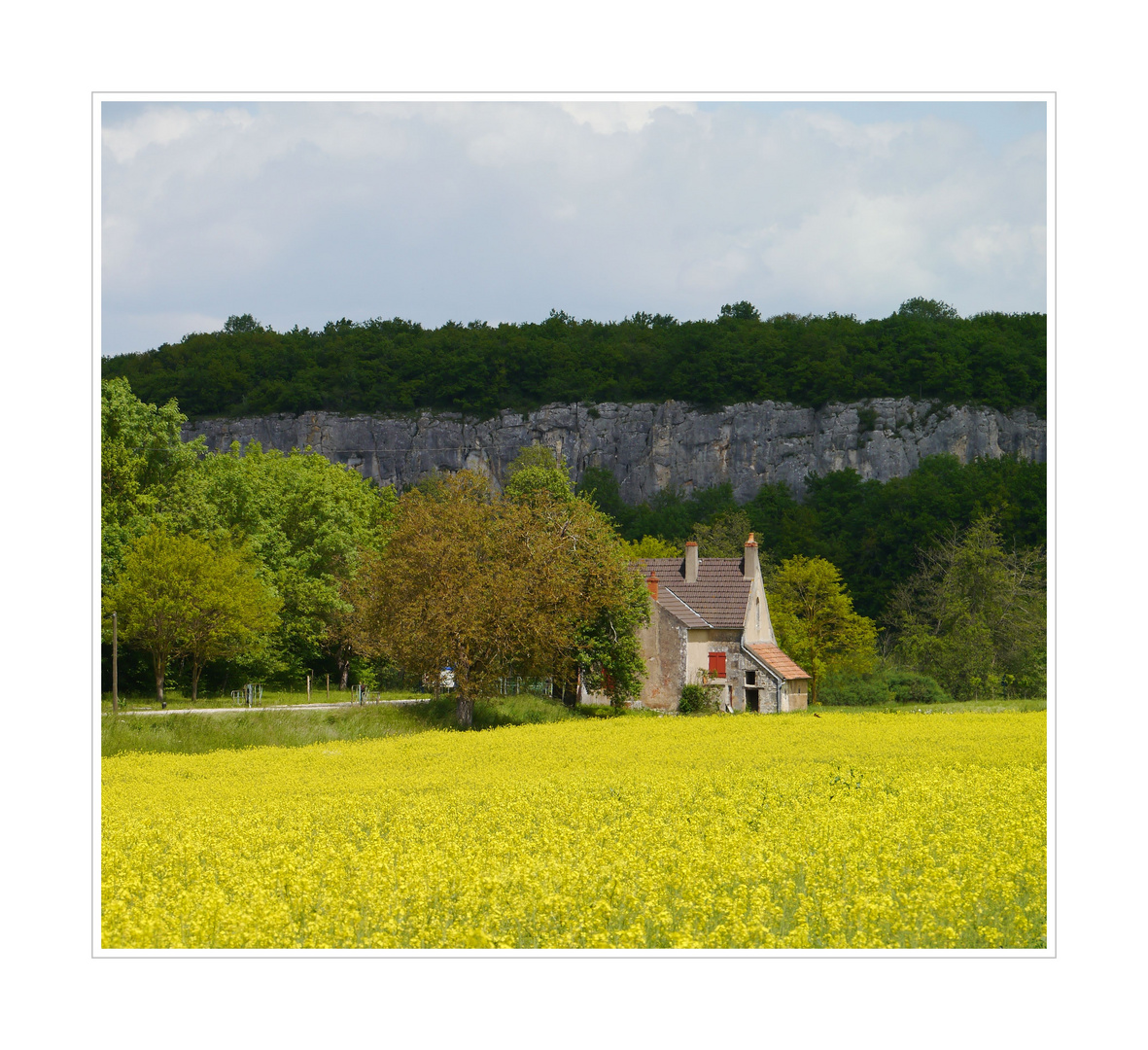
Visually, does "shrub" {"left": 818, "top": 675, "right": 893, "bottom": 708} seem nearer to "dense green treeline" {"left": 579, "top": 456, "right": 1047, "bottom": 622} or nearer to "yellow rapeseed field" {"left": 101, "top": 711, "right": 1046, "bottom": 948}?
"dense green treeline" {"left": 579, "top": 456, "right": 1047, "bottom": 622}

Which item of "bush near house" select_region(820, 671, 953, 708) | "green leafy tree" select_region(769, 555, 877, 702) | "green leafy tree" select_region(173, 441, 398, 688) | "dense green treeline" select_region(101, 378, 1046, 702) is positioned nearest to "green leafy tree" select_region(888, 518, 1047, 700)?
"dense green treeline" select_region(101, 378, 1046, 702)

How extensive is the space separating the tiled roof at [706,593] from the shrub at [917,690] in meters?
10.4

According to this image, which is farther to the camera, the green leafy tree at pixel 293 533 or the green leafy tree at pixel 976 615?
the green leafy tree at pixel 976 615

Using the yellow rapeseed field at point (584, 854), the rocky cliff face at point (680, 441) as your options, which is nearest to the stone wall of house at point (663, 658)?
the yellow rapeseed field at point (584, 854)

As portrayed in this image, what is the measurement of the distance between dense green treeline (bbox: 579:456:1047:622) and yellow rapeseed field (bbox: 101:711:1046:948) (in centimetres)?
5103

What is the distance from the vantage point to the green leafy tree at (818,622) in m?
54.2

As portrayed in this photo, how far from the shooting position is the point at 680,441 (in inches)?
4259

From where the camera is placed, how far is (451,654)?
29.8m

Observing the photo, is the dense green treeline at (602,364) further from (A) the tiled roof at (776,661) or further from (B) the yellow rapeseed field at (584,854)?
(B) the yellow rapeseed field at (584,854)

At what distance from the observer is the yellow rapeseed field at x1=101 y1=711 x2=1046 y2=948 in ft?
28.6

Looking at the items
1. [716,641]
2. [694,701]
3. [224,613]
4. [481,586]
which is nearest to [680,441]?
[716,641]
